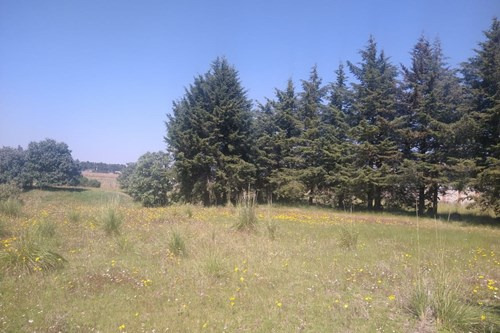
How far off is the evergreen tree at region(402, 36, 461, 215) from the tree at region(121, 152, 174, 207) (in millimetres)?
19633

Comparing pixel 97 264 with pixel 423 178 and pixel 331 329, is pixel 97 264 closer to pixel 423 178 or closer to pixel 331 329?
pixel 331 329

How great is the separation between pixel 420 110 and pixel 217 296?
20471mm

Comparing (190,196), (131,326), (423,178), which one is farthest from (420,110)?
(131,326)

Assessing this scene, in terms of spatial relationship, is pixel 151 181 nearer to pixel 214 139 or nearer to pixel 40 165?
pixel 214 139

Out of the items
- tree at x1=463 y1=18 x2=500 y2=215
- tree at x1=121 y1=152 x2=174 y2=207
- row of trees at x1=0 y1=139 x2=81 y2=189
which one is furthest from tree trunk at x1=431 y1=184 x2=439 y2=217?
row of trees at x1=0 y1=139 x2=81 y2=189

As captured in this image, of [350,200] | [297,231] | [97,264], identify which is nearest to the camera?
[97,264]

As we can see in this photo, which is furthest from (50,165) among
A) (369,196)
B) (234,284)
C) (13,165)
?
(234,284)

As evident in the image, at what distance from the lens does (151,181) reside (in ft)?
95.4

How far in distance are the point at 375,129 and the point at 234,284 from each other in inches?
736

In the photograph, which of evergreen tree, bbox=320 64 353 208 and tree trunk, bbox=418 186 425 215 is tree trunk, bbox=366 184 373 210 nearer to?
evergreen tree, bbox=320 64 353 208

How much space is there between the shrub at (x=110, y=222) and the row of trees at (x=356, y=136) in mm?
13910

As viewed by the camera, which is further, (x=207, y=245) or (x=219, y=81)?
(x=219, y=81)

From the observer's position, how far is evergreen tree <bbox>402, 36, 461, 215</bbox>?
65.2 ft

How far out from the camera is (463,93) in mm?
19781
